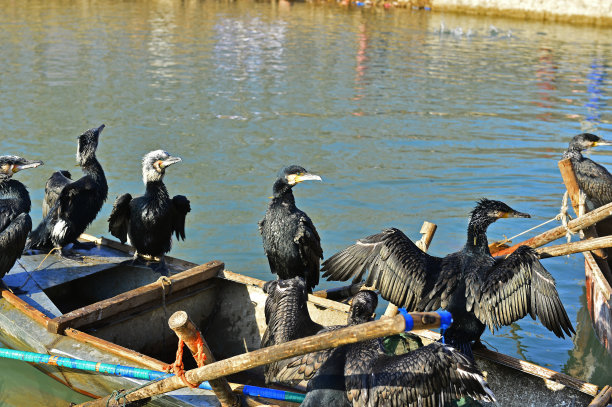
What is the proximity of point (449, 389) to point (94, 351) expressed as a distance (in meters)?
2.67

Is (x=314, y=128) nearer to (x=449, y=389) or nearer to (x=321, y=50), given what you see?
(x=321, y=50)

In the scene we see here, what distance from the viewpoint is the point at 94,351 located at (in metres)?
5.33

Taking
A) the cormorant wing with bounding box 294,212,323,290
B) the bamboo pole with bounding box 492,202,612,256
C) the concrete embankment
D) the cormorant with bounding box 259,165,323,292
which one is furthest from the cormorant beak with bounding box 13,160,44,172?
the concrete embankment

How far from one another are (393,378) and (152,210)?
11.8ft

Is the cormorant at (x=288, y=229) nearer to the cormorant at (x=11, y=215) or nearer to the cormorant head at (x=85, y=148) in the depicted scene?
the cormorant at (x=11, y=215)

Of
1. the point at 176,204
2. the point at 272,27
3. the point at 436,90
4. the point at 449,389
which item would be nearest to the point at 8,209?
the point at 176,204

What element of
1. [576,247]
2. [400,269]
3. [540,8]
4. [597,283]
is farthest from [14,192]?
[540,8]

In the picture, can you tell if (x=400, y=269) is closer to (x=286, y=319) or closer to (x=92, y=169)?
(x=286, y=319)

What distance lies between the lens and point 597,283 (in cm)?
704

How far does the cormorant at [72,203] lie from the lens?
7.23m

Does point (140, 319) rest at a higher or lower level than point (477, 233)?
lower

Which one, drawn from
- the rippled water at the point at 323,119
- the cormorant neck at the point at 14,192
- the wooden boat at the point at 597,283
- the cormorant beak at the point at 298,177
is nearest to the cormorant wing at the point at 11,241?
the cormorant neck at the point at 14,192

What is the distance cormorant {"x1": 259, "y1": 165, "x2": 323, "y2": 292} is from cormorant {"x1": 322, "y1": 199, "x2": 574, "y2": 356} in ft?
2.63

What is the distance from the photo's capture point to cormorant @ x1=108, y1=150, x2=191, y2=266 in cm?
696
